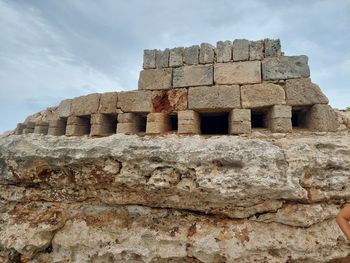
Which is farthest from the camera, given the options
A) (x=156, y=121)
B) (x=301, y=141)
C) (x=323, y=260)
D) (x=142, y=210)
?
(x=156, y=121)

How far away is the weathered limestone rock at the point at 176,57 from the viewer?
6.20m

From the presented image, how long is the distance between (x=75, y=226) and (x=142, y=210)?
0.56 metres

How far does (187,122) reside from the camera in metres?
5.69

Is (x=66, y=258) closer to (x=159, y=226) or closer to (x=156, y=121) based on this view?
(x=159, y=226)

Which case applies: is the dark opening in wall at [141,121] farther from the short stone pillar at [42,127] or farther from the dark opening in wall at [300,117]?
the short stone pillar at [42,127]

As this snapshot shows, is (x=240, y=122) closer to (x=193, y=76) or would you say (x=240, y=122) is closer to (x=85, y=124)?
(x=193, y=76)

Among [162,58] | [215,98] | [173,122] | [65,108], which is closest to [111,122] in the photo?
[65,108]

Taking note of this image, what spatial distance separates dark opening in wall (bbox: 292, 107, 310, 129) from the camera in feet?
18.6

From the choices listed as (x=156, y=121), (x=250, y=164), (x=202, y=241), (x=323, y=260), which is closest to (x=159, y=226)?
(x=202, y=241)

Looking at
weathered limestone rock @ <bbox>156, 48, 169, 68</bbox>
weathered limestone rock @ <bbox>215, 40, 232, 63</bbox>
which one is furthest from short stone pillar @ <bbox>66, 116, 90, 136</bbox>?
weathered limestone rock @ <bbox>215, 40, 232, 63</bbox>

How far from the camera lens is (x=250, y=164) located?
2.00 m

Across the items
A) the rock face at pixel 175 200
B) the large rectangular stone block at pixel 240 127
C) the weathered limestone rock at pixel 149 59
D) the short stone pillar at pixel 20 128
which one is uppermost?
the weathered limestone rock at pixel 149 59

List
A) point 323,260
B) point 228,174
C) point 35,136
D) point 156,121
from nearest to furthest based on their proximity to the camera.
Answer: point 323,260, point 228,174, point 35,136, point 156,121

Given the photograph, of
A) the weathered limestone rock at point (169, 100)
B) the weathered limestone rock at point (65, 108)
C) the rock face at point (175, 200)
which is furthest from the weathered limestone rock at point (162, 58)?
the rock face at point (175, 200)
